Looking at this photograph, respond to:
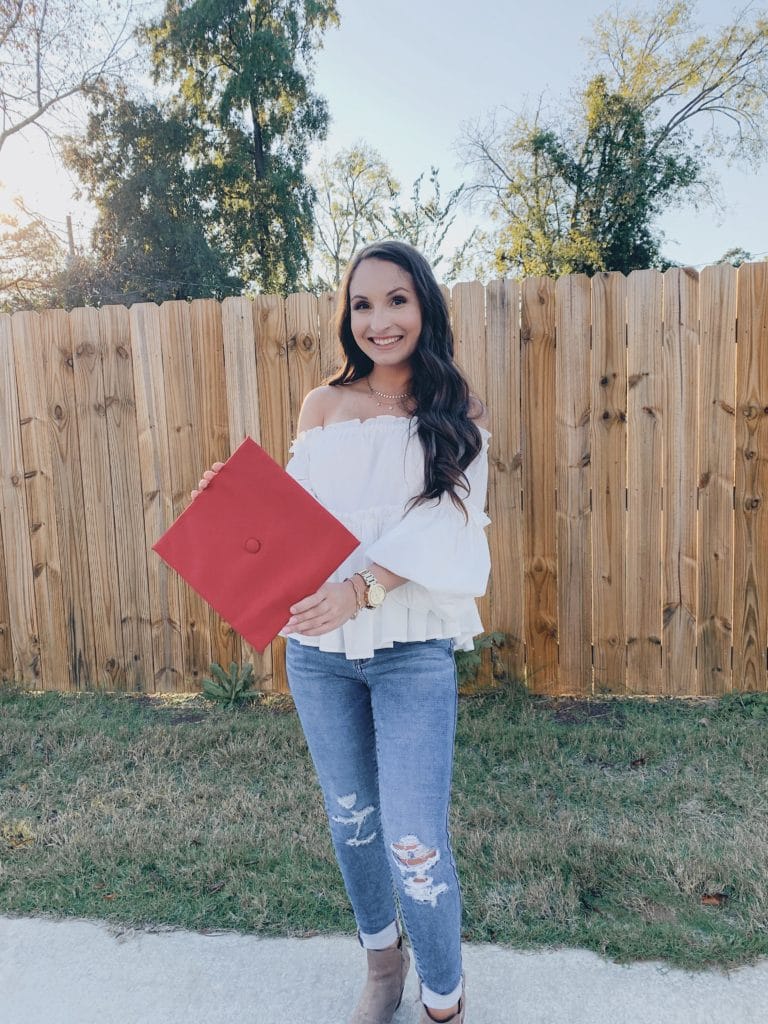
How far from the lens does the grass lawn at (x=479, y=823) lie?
7.68ft

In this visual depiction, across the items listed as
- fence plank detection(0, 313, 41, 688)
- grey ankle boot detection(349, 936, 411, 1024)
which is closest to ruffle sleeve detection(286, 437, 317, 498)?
grey ankle boot detection(349, 936, 411, 1024)

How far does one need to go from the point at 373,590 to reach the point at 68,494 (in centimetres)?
324

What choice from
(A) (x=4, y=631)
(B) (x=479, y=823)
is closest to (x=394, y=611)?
(B) (x=479, y=823)

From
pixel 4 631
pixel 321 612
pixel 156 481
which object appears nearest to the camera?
pixel 321 612

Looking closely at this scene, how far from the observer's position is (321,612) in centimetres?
166

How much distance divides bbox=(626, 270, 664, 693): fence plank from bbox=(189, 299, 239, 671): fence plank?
6.54ft

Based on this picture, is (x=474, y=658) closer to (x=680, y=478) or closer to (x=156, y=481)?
(x=680, y=478)

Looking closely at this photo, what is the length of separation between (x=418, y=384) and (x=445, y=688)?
2.43ft

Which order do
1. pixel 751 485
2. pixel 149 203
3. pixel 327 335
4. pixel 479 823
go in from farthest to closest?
pixel 149 203 < pixel 327 335 < pixel 751 485 < pixel 479 823

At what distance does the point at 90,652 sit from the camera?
177 inches

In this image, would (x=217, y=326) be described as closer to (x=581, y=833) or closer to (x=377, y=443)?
(x=377, y=443)

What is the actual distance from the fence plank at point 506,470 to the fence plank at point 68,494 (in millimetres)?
2036

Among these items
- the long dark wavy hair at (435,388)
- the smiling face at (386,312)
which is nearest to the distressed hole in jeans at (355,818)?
the long dark wavy hair at (435,388)

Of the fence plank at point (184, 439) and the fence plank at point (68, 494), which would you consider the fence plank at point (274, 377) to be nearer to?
the fence plank at point (184, 439)
